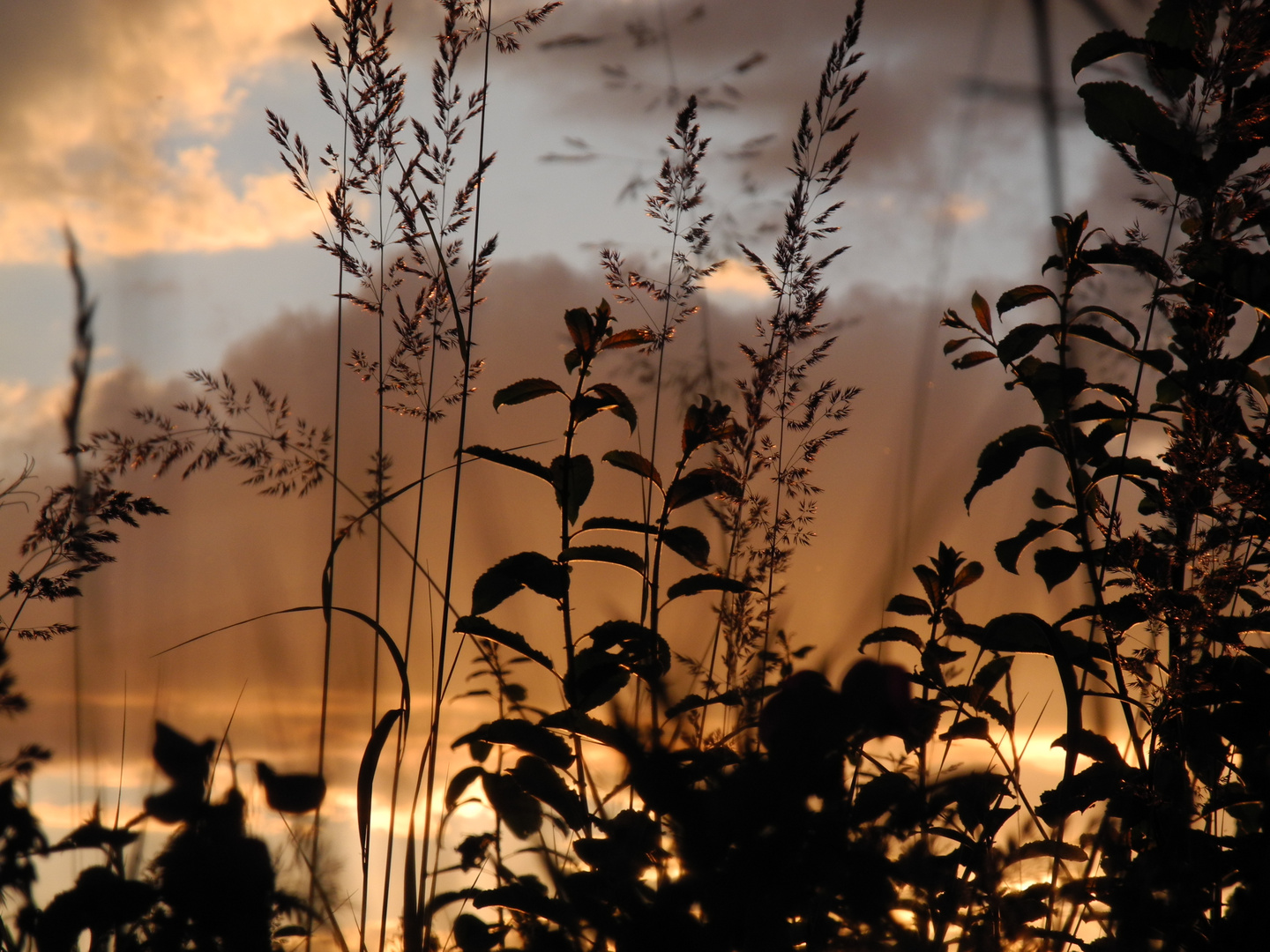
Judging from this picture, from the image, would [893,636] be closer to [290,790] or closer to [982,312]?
[982,312]

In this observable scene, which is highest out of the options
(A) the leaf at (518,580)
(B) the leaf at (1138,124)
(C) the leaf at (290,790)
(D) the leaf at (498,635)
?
(B) the leaf at (1138,124)

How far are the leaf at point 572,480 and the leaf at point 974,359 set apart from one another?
75 centimetres

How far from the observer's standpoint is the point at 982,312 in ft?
5.34

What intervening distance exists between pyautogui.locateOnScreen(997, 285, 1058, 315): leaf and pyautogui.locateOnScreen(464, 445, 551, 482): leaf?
0.87 meters

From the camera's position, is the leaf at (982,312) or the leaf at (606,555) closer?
the leaf at (606,555)

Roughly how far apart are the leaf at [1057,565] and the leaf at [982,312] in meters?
0.41

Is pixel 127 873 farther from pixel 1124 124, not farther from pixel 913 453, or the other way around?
pixel 1124 124

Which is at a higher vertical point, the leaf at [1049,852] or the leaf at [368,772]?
the leaf at [368,772]

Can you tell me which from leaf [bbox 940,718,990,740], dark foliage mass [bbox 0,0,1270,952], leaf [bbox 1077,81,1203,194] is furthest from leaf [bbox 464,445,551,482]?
leaf [bbox 1077,81,1203,194]

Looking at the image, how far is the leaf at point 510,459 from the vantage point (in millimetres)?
1361

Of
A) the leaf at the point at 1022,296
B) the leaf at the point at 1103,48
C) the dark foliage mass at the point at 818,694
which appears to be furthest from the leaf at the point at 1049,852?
the leaf at the point at 1103,48

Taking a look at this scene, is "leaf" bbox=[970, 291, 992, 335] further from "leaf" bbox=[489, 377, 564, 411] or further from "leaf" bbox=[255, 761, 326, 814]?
"leaf" bbox=[255, 761, 326, 814]

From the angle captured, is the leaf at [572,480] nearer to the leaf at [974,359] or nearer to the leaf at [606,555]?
the leaf at [606,555]

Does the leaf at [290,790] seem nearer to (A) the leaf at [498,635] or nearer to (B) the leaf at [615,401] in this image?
(A) the leaf at [498,635]
